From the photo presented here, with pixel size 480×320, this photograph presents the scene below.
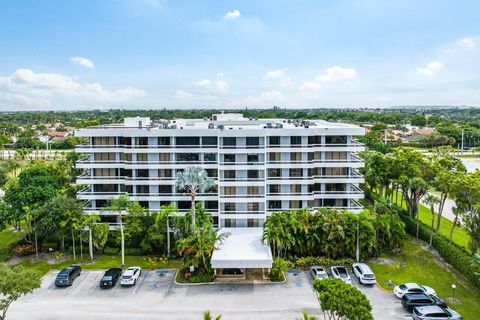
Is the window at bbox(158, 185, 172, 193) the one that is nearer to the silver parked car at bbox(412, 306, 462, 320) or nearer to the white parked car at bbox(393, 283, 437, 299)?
the white parked car at bbox(393, 283, 437, 299)

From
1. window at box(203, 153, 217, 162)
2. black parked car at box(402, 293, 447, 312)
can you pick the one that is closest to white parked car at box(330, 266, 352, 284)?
black parked car at box(402, 293, 447, 312)

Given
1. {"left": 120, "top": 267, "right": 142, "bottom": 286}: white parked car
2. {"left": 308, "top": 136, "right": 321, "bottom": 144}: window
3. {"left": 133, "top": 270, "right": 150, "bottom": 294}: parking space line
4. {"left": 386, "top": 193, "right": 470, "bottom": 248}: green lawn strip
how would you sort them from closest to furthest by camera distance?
{"left": 133, "top": 270, "right": 150, "bottom": 294}: parking space line
{"left": 120, "top": 267, "right": 142, "bottom": 286}: white parked car
{"left": 386, "top": 193, "right": 470, "bottom": 248}: green lawn strip
{"left": 308, "top": 136, "right": 321, "bottom": 144}: window

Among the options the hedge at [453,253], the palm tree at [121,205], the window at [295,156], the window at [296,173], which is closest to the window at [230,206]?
the window at [296,173]

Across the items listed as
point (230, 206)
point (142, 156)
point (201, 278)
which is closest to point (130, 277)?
point (201, 278)

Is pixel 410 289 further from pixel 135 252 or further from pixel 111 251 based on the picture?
pixel 111 251

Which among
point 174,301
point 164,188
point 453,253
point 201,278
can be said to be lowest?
point 174,301

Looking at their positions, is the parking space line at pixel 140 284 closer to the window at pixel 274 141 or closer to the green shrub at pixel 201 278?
the green shrub at pixel 201 278
